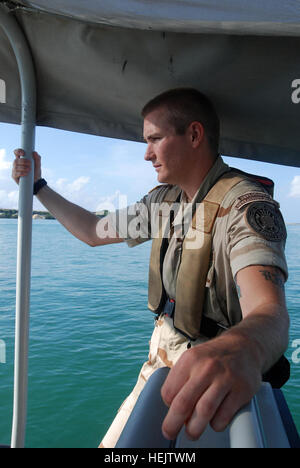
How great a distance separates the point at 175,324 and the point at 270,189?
0.68 metres

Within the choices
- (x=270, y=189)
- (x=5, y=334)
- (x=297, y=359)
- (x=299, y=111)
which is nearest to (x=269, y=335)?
(x=270, y=189)

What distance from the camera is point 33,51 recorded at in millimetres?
1512

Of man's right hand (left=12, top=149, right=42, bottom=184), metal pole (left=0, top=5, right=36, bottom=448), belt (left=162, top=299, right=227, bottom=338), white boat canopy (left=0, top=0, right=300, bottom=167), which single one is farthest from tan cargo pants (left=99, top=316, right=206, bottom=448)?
white boat canopy (left=0, top=0, right=300, bottom=167)

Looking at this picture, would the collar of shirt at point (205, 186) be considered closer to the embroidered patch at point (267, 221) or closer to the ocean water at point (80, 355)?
the embroidered patch at point (267, 221)

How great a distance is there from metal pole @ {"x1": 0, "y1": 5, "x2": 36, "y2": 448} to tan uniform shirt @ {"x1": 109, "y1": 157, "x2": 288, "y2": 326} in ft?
1.91

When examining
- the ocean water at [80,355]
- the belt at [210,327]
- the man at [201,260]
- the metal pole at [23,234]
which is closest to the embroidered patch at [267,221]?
the man at [201,260]

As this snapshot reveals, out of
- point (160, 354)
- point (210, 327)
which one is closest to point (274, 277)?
point (210, 327)

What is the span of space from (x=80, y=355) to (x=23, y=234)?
18.1 feet

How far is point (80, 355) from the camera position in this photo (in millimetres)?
6543

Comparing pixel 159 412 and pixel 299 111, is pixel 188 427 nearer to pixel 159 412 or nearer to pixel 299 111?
pixel 159 412

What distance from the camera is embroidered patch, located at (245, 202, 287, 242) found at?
1.00 m

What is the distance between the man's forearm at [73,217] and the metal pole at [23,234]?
33 cm

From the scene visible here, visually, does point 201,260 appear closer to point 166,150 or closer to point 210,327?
point 210,327

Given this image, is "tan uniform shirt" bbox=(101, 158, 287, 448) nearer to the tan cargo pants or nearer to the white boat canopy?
the tan cargo pants
